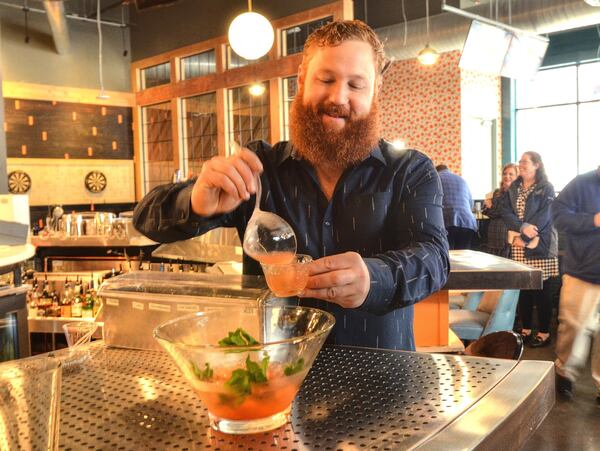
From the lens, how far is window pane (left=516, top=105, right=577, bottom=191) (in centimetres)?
1023

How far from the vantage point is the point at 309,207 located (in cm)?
186

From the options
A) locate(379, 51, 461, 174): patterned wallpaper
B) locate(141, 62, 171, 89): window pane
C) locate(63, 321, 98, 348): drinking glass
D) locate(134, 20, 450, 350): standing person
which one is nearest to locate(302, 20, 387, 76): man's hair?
locate(134, 20, 450, 350): standing person

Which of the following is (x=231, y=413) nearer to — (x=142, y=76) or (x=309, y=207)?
(x=309, y=207)

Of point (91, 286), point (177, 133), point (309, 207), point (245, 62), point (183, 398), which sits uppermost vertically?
point (245, 62)

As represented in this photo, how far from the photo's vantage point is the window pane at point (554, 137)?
33.6 ft

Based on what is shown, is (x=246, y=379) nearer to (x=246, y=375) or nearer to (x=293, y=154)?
(x=246, y=375)

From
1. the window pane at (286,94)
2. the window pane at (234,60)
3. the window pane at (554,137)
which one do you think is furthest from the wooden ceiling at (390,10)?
the window pane at (554,137)

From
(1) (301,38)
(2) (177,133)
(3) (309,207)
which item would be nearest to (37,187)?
(2) (177,133)

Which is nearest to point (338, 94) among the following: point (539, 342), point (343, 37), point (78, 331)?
point (343, 37)

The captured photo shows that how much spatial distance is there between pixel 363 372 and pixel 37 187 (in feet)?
35.8

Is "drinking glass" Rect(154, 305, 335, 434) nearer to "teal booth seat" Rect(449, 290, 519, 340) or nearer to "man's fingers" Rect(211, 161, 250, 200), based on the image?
"man's fingers" Rect(211, 161, 250, 200)

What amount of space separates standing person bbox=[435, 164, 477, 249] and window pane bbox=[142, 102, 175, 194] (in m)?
6.55

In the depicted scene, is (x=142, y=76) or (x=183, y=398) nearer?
(x=183, y=398)

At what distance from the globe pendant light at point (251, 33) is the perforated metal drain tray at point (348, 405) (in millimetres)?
4590
